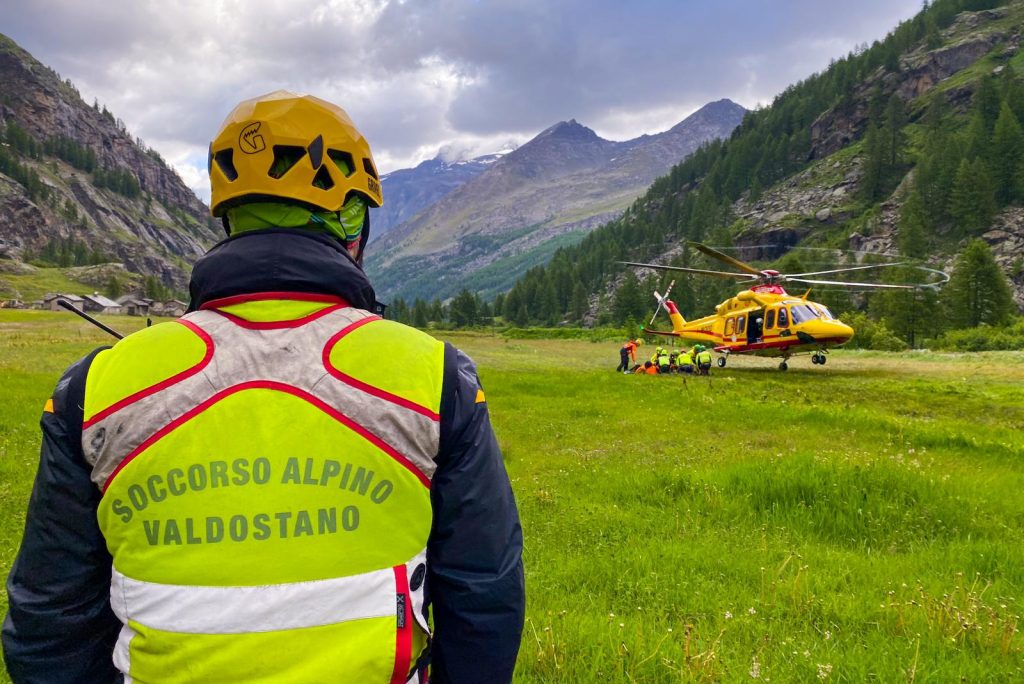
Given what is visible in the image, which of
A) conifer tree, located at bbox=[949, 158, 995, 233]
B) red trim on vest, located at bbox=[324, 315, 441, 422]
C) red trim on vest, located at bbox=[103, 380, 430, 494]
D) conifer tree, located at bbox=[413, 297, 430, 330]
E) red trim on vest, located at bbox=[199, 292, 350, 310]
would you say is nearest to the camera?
red trim on vest, located at bbox=[103, 380, 430, 494]

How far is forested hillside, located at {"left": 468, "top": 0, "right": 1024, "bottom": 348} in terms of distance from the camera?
9131 centimetres

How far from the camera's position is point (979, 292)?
194 ft

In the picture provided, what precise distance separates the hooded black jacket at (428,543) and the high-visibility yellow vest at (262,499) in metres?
0.13

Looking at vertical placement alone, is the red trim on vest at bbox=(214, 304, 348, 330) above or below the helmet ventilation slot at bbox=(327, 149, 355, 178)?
below

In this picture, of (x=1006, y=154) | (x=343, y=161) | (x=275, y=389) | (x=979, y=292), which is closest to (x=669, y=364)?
(x=343, y=161)

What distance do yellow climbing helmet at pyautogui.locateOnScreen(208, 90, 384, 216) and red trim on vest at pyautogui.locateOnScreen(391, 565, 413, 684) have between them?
1.44 metres

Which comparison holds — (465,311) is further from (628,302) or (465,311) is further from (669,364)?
(669,364)

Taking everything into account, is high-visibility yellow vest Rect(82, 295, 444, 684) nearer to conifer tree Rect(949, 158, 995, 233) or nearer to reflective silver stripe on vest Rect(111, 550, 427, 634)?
reflective silver stripe on vest Rect(111, 550, 427, 634)

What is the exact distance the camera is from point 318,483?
1.79 m

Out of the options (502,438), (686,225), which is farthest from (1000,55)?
(502,438)

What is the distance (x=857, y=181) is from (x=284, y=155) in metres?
153

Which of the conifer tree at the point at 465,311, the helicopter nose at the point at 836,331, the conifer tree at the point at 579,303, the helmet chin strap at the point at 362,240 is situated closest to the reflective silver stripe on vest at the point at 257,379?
the helmet chin strap at the point at 362,240

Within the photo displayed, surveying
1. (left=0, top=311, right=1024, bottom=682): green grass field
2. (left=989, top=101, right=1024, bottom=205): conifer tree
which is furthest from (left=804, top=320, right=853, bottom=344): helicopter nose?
(left=989, top=101, right=1024, bottom=205): conifer tree

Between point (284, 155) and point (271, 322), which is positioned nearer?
point (271, 322)
